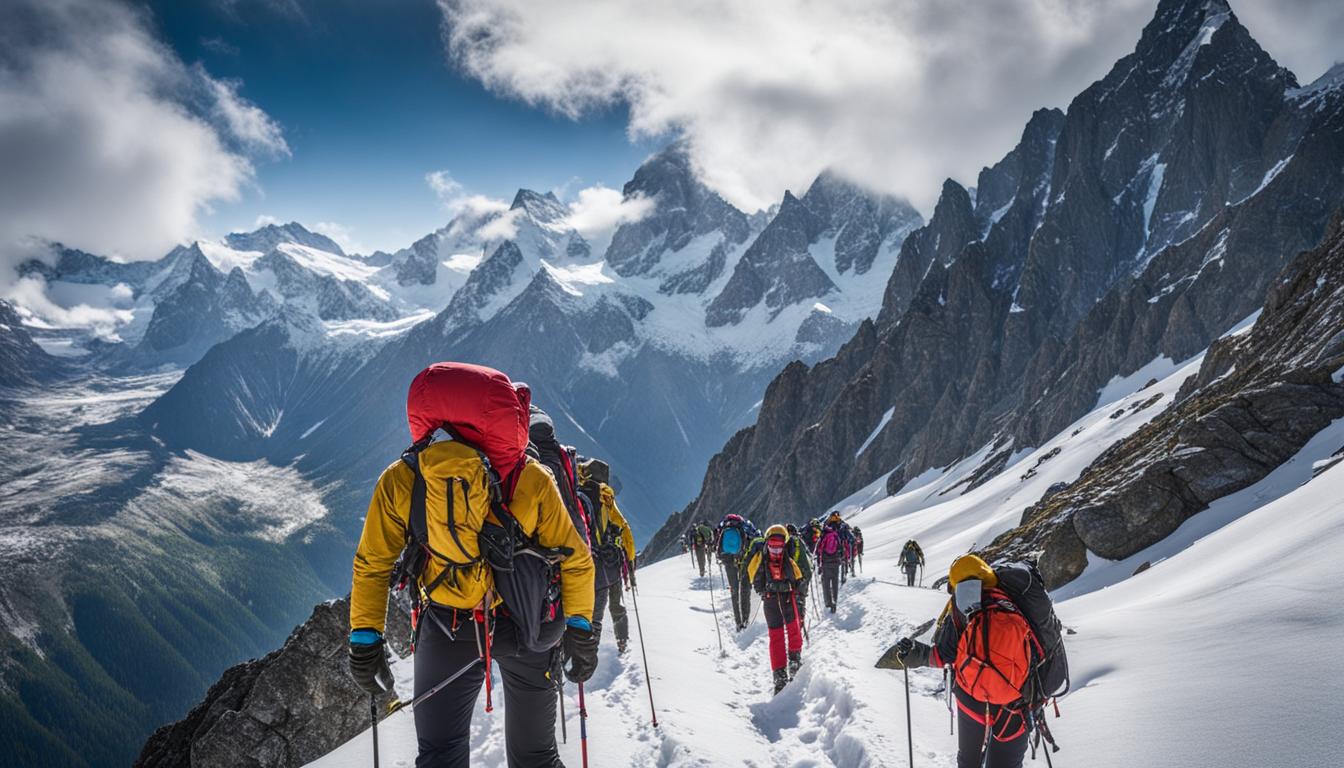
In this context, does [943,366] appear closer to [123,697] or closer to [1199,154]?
[1199,154]

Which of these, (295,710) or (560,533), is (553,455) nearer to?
(560,533)

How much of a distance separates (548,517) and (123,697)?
753 ft

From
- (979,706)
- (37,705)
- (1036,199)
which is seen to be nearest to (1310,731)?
(979,706)

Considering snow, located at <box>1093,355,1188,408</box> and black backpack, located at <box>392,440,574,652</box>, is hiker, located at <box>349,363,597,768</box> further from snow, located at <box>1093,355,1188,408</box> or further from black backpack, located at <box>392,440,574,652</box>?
snow, located at <box>1093,355,1188,408</box>

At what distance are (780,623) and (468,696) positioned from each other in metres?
7.62

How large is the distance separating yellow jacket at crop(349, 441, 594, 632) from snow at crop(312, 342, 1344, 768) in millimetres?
3707

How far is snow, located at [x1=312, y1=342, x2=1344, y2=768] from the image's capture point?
19.5ft

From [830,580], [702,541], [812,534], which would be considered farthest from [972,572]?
[702,541]

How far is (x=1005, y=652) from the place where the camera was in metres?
5.92

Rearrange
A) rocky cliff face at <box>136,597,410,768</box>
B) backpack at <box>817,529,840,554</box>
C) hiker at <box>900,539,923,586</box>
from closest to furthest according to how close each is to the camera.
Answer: rocky cliff face at <box>136,597,410,768</box>
backpack at <box>817,529,840,554</box>
hiker at <box>900,539,923,586</box>

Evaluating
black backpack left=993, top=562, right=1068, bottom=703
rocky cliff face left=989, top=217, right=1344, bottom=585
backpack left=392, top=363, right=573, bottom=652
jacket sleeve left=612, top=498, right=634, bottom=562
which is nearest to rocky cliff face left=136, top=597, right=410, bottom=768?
jacket sleeve left=612, top=498, right=634, bottom=562

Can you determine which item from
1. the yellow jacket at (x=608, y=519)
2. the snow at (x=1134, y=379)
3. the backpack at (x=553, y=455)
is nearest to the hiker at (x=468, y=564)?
the backpack at (x=553, y=455)

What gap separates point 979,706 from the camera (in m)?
6.20

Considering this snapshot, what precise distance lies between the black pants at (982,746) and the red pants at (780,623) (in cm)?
530
